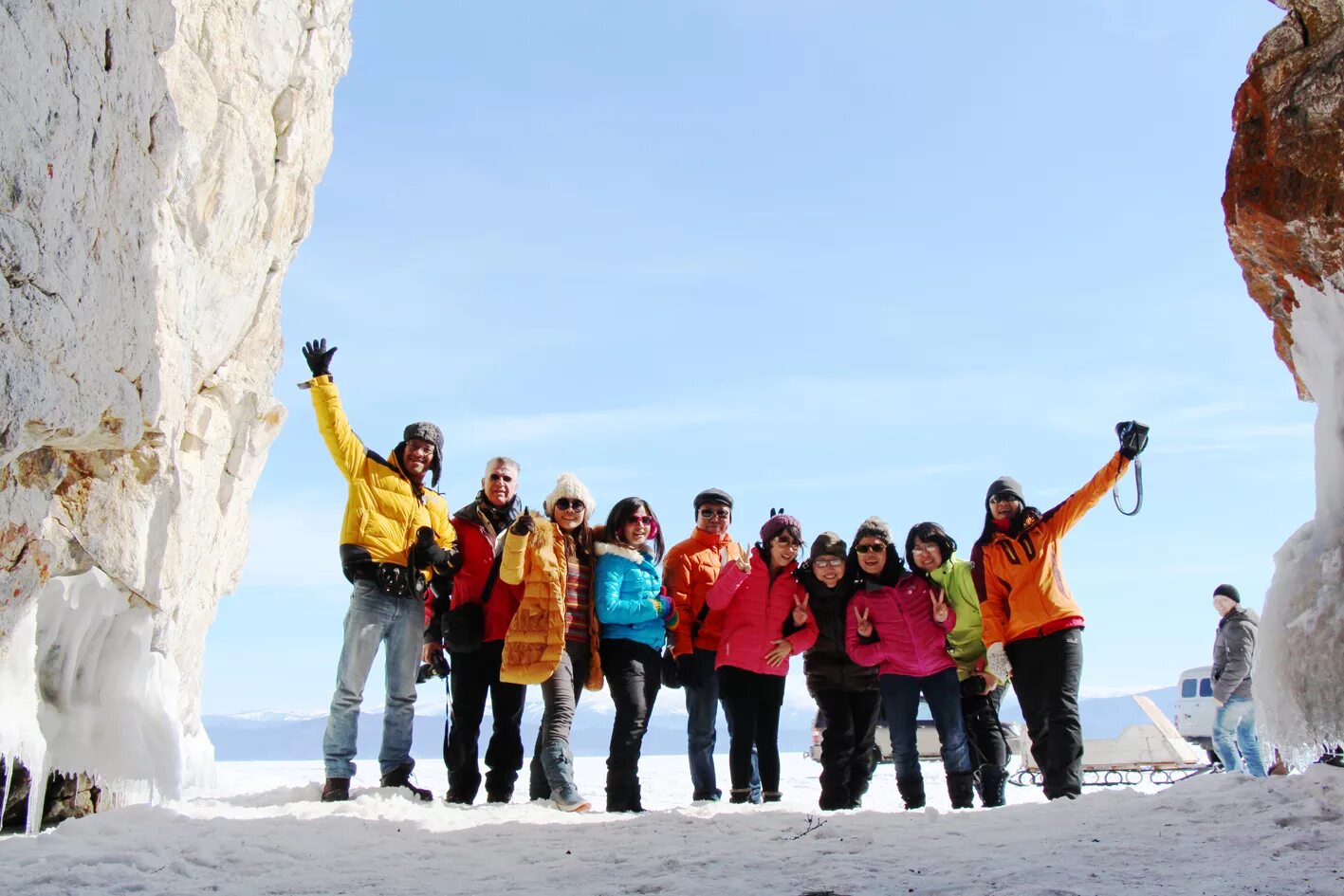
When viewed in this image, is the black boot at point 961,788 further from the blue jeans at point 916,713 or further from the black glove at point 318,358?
the black glove at point 318,358

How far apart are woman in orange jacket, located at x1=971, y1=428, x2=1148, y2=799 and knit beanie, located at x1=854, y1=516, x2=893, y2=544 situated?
65cm

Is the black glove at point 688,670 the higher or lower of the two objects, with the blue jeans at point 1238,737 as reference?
higher

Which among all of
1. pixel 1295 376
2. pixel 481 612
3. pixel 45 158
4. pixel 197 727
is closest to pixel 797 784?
pixel 197 727

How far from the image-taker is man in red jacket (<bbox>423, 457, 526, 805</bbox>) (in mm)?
6004

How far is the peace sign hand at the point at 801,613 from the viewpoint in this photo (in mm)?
6254

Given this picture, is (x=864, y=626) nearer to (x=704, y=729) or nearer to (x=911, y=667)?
(x=911, y=667)

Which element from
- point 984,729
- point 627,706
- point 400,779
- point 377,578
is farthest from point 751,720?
point 377,578

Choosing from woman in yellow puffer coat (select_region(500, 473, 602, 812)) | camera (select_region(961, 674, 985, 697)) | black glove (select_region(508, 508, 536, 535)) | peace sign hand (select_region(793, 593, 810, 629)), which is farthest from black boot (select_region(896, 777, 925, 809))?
black glove (select_region(508, 508, 536, 535))

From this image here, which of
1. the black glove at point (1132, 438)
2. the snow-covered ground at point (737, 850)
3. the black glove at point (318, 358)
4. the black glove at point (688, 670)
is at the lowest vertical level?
the snow-covered ground at point (737, 850)

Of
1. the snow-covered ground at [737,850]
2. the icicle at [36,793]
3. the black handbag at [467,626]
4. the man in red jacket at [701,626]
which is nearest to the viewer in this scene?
the snow-covered ground at [737,850]

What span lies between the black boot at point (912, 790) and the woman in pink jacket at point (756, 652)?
76 cm

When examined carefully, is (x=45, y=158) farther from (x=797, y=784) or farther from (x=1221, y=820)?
(x=797, y=784)

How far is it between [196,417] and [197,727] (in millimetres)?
3190

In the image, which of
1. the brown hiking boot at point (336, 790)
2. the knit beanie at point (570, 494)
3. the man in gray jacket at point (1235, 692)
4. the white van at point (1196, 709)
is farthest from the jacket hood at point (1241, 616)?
the white van at point (1196, 709)
